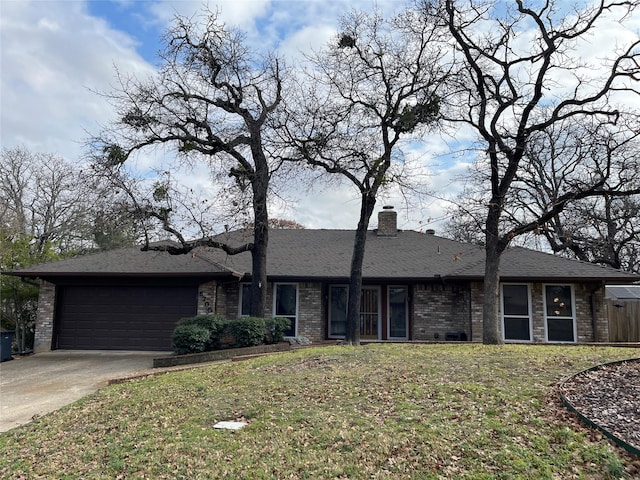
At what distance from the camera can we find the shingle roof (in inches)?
590

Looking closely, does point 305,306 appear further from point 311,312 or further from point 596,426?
point 596,426

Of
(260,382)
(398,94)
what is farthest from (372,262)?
(260,382)

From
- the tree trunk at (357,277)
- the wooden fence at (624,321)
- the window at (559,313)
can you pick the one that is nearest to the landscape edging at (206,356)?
the tree trunk at (357,277)

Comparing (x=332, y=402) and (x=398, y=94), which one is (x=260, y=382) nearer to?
(x=332, y=402)

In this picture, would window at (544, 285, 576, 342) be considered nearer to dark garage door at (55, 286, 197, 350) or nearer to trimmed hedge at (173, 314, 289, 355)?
trimmed hedge at (173, 314, 289, 355)

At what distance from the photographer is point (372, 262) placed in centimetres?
1716

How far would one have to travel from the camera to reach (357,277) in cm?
1359

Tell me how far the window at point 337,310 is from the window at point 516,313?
5285mm

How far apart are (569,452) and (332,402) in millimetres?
2999

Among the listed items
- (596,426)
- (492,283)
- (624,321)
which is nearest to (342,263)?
(492,283)

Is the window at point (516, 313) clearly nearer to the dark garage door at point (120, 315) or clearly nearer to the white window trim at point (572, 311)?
the white window trim at point (572, 311)

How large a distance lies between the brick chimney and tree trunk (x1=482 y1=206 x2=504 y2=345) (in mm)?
7276

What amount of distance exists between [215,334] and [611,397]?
9395 mm

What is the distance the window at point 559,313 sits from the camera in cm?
1502
